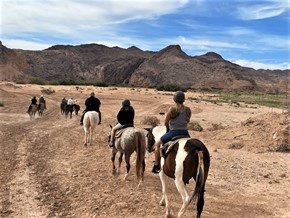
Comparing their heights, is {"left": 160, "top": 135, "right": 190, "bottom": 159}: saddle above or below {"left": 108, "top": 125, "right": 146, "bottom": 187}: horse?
above

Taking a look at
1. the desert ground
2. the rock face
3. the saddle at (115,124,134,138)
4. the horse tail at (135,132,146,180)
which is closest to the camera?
the desert ground

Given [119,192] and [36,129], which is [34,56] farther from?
[119,192]

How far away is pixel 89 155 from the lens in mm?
15984

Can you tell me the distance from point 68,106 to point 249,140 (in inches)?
624

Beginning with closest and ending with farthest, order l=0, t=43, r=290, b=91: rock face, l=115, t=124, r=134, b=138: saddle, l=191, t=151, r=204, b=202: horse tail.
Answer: l=191, t=151, r=204, b=202: horse tail < l=115, t=124, r=134, b=138: saddle < l=0, t=43, r=290, b=91: rock face

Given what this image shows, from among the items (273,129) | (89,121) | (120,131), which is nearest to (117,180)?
(120,131)

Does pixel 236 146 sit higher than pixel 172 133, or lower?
lower

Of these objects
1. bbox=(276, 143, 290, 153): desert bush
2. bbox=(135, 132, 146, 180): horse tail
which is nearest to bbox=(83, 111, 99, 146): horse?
bbox=(135, 132, 146, 180): horse tail

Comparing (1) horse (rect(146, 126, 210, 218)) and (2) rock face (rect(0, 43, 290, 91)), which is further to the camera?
(2) rock face (rect(0, 43, 290, 91))

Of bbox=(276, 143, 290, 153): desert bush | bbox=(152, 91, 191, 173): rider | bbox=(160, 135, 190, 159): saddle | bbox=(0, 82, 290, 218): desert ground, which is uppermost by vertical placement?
bbox=(152, 91, 191, 173): rider

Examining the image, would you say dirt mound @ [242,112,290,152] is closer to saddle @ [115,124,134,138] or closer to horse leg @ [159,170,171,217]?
saddle @ [115,124,134,138]

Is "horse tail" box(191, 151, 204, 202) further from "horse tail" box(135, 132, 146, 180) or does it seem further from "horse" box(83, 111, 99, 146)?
"horse" box(83, 111, 99, 146)

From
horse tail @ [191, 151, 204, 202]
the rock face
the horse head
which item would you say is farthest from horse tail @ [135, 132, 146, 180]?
the rock face

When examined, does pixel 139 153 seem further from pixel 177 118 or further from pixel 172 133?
pixel 177 118
